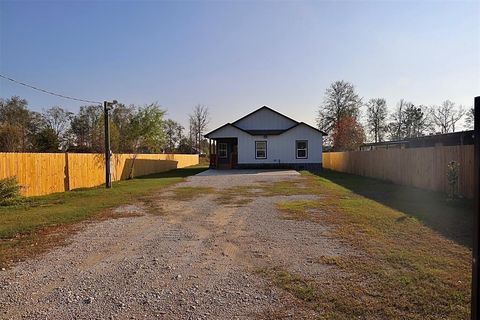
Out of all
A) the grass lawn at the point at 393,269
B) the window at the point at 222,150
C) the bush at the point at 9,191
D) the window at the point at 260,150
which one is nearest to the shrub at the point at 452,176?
the grass lawn at the point at 393,269

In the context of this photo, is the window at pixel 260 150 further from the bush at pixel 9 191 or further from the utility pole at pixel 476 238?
the utility pole at pixel 476 238

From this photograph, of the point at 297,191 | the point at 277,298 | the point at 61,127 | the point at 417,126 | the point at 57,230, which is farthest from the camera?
the point at 417,126

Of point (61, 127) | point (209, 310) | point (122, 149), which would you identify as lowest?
point (209, 310)

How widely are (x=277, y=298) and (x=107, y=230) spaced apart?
15.4 ft

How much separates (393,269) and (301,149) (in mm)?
25672

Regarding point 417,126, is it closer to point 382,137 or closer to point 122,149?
point 382,137

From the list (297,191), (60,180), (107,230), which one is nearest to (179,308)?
(107,230)

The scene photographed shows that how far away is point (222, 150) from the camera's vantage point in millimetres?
32000

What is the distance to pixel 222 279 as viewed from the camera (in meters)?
4.34

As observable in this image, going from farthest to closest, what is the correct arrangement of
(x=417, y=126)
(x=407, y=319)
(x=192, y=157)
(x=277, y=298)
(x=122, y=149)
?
(x=417, y=126) < (x=192, y=157) < (x=122, y=149) < (x=277, y=298) < (x=407, y=319)

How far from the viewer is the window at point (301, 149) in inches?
1172

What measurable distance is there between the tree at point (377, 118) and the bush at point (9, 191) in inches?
1984

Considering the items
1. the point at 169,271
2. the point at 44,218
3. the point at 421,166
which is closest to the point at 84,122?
the point at 44,218

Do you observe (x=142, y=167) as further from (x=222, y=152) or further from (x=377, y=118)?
(x=377, y=118)
